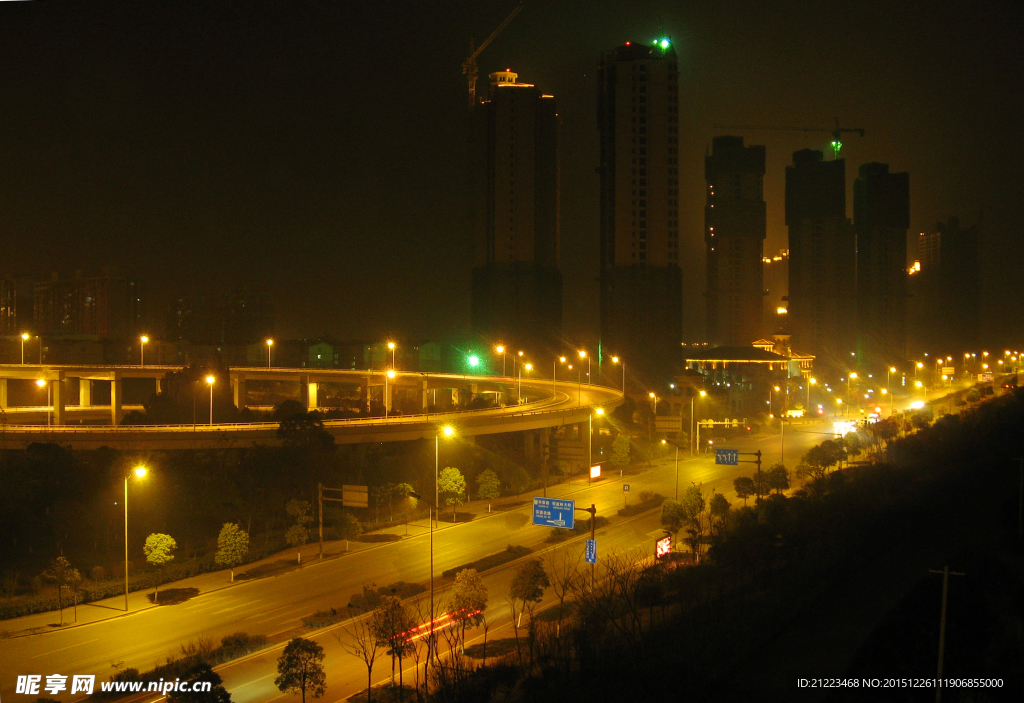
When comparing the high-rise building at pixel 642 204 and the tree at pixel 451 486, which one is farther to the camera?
the high-rise building at pixel 642 204

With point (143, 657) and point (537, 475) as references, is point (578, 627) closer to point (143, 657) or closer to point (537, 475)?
point (143, 657)

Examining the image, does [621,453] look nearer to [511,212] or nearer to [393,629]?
[393,629]

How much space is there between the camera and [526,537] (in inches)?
798

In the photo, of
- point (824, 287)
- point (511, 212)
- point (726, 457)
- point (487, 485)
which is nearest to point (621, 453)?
point (487, 485)

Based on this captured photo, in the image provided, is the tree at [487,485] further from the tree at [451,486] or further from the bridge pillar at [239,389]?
the bridge pillar at [239,389]

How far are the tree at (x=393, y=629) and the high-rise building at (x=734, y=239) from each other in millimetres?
73875

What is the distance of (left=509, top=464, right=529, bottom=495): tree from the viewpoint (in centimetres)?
2636

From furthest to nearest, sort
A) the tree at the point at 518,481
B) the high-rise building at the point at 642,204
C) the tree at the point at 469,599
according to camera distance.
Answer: the high-rise building at the point at 642,204 < the tree at the point at 518,481 < the tree at the point at 469,599

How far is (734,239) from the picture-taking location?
88312 millimetres

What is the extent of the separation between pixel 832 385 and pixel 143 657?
6551cm

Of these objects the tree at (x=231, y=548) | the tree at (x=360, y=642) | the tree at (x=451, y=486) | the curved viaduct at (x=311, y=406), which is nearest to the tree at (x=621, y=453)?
the curved viaduct at (x=311, y=406)

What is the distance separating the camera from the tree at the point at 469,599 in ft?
41.5

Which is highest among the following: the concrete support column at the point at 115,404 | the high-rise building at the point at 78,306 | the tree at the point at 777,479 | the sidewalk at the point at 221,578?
the high-rise building at the point at 78,306

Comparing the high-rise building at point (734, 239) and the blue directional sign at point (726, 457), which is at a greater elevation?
the high-rise building at point (734, 239)
